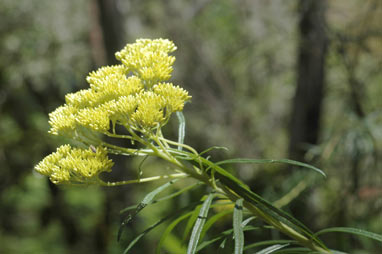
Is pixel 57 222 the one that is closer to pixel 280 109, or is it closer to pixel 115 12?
pixel 115 12

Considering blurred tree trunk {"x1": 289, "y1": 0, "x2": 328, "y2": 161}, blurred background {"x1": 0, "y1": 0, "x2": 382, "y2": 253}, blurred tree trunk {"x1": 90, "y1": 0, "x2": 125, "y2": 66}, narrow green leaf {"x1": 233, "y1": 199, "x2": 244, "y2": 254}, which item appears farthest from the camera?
blurred tree trunk {"x1": 90, "y1": 0, "x2": 125, "y2": 66}

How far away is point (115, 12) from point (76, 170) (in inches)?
103

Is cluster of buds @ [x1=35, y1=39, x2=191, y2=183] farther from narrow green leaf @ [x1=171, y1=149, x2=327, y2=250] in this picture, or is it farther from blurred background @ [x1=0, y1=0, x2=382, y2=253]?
blurred background @ [x1=0, y1=0, x2=382, y2=253]

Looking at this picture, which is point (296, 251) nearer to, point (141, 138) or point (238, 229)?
point (238, 229)

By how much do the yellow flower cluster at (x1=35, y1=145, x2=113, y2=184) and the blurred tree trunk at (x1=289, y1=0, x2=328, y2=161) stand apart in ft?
5.99

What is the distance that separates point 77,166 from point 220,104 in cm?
334

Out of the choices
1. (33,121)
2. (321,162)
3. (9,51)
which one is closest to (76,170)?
(321,162)

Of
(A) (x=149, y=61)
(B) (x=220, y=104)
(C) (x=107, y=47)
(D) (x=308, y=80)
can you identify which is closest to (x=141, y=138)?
(A) (x=149, y=61)

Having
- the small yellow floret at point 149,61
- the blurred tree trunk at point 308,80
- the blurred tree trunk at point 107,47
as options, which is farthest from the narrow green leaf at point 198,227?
the blurred tree trunk at point 107,47

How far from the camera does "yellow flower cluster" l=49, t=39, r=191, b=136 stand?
793 mm

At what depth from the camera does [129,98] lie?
0.79 metres

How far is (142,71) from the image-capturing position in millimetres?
854

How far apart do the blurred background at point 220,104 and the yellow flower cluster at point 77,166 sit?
0.34 metres

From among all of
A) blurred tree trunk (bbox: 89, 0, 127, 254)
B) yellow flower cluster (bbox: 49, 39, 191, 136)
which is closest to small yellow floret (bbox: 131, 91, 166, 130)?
yellow flower cluster (bbox: 49, 39, 191, 136)
